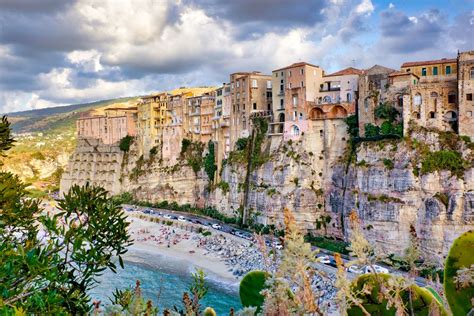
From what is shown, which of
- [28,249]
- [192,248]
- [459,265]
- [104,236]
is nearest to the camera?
[459,265]


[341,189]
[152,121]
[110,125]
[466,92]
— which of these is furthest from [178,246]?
[110,125]

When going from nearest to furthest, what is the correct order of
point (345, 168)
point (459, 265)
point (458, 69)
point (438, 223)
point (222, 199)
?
point (459, 265), point (438, 223), point (458, 69), point (345, 168), point (222, 199)

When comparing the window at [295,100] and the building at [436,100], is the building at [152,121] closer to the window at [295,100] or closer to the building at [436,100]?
the window at [295,100]

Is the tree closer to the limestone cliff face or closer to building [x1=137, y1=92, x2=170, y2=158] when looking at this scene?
the limestone cliff face

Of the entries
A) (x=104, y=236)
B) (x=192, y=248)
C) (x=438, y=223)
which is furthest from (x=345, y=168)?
(x=104, y=236)

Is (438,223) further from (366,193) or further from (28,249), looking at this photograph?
(28,249)
